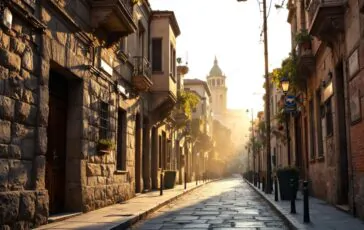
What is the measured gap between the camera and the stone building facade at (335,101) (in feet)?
33.5

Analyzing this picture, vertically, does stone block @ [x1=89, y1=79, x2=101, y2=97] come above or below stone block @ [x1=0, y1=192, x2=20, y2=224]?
above

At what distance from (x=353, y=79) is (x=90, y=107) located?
20.9ft

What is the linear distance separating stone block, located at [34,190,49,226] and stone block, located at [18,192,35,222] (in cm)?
20

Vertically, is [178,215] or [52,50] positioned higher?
[52,50]

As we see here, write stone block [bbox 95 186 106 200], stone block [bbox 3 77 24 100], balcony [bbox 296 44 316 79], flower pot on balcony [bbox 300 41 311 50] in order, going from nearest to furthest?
stone block [bbox 3 77 24 100]
stone block [bbox 95 186 106 200]
balcony [bbox 296 44 316 79]
flower pot on balcony [bbox 300 41 311 50]

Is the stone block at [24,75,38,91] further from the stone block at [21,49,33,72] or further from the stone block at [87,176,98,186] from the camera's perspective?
the stone block at [87,176,98,186]

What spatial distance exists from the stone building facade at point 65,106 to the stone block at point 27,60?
0.06 feet

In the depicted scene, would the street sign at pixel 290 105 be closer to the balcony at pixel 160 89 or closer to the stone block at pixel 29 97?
the balcony at pixel 160 89

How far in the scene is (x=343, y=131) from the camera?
12.6 m

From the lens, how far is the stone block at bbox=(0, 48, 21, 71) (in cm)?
720

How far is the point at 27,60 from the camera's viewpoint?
26.6ft

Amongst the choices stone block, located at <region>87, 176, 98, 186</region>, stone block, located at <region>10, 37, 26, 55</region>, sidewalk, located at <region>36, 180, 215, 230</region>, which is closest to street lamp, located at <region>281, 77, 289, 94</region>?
sidewalk, located at <region>36, 180, 215, 230</region>

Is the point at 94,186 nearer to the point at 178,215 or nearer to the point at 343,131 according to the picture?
the point at 178,215

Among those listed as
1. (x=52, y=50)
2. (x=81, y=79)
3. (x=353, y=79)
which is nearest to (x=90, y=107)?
(x=81, y=79)
